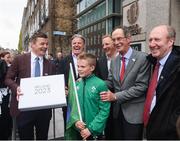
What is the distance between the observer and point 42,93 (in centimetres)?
439

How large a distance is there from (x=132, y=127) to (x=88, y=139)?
548 millimetres

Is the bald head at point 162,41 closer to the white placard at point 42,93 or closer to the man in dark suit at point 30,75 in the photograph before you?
the white placard at point 42,93

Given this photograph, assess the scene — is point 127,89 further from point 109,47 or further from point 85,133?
point 109,47

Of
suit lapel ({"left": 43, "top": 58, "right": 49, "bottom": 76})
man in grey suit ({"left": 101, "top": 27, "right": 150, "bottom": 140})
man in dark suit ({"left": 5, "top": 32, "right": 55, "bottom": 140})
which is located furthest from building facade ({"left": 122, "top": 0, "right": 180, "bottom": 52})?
man in grey suit ({"left": 101, "top": 27, "right": 150, "bottom": 140})

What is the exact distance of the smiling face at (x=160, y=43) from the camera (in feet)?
11.9

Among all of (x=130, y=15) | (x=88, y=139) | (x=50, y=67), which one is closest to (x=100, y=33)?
(x=130, y=15)

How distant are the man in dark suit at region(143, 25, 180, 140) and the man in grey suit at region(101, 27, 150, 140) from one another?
0.60 feet

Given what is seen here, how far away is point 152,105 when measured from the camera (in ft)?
12.1

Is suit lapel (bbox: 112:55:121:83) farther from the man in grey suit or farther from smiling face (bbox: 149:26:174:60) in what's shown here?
smiling face (bbox: 149:26:174:60)

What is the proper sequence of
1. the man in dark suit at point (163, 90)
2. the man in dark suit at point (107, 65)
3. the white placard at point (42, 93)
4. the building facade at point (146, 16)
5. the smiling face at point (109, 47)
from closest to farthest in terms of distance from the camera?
1. the man in dark suit at point (163, 90)
2. the white placard at point (42, 93)
3. the man in dark suit at point (107, 65)
4. the smiling face at point (109, 47)
5. the building facade at point (146, 16)

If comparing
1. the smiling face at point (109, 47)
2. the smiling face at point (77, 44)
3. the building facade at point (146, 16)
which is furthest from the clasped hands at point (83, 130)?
the building facade at point (146, 16)

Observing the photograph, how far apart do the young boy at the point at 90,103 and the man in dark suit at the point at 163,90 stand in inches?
20.6

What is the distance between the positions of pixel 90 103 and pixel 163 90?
92 centimetres

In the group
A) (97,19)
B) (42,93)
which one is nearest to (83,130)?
(42,93)
